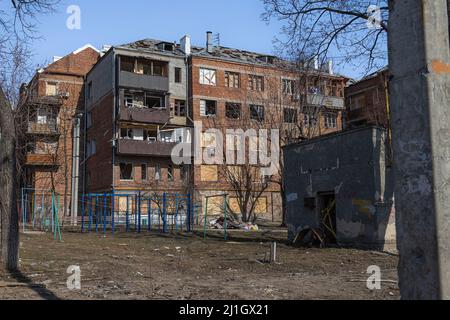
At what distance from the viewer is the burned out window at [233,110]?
4600 centimetres

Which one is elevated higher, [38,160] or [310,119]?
[310,119]

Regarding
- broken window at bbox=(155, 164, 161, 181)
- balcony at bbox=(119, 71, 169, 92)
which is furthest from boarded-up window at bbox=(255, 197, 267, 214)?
balcony at bbox=(119, 71, 169, 92)

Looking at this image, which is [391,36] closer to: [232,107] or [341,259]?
[341,259]

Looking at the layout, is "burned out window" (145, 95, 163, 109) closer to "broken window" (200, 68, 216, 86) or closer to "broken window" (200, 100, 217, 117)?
"broken window" (200, 100, 217, 117)

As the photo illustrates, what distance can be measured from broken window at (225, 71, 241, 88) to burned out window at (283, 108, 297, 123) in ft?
42.2

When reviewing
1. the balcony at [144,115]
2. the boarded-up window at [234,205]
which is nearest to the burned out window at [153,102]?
the balcony at [144,115]

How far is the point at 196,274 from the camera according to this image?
11.9 meters

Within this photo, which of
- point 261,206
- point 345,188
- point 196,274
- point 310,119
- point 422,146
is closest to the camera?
point 422,146

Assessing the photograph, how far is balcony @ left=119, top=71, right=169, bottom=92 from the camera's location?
4691 cm

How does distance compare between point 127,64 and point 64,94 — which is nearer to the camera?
point 64,94

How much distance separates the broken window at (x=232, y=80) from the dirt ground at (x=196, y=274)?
112 ft

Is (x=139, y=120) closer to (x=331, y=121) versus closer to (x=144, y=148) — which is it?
(x=144, y=148)

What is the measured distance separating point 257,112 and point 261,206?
11294 millimetres

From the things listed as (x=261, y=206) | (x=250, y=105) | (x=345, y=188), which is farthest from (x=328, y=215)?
(x=261, y=206)
